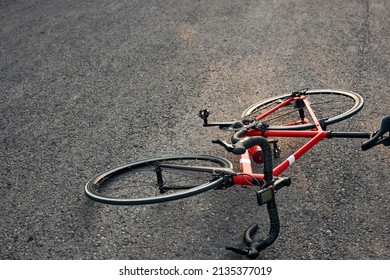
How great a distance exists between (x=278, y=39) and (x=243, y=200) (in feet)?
15.2

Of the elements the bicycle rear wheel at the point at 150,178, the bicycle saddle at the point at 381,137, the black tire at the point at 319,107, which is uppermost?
the bicycle saddle at the point at 381,137

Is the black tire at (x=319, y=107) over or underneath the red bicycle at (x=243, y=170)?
underneath

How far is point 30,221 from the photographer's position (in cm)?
479

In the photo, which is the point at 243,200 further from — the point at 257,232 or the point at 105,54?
the point at 105,54

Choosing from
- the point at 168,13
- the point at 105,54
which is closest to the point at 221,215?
the point at 105,54

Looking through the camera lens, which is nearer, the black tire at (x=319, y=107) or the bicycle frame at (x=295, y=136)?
the bicycle frame at (x=295, y=136)

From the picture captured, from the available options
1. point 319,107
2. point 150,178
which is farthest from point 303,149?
point 319,107

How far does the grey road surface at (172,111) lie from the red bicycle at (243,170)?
246 mm

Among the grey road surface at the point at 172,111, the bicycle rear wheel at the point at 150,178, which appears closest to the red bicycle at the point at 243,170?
the bicycle rear wheel at the point at 150,178

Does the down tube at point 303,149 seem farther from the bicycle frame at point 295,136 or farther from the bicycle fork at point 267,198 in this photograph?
the bicycle fork at point 267,198

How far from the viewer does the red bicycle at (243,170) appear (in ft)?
12.9

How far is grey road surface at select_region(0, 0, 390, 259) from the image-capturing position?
4457 mm

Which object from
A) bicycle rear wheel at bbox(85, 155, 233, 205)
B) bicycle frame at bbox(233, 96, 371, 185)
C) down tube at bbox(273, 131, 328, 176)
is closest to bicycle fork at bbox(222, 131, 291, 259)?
bicycle frame at bbox(233, 96, 371, 185)

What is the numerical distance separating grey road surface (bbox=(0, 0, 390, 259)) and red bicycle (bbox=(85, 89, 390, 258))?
0.81ft
